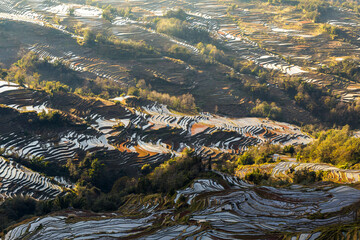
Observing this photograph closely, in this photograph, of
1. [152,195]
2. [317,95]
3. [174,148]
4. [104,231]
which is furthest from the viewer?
[317,95]

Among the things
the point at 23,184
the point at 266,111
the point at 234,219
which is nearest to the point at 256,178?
the point at 234,219

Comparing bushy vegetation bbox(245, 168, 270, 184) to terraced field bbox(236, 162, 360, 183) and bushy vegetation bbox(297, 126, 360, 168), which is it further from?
bushy vegetation bbox(297, 126, 360, 168)

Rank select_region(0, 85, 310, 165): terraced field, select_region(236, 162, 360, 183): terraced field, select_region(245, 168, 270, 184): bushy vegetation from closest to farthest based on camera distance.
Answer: select_region(236, 162, 360, 183): terraced field → select_region(245, 168, 270, 184): bushy vegetation → select_region(0, 85, 310, 165): terraced field

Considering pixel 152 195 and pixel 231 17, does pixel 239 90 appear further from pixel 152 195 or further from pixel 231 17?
pixel 231 17

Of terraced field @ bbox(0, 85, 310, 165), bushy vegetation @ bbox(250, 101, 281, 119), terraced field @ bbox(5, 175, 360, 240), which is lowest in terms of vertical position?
bushy vegetation @ bbox(250, 101, 281, 119)

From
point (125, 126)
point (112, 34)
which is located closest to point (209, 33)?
point (112, 34)

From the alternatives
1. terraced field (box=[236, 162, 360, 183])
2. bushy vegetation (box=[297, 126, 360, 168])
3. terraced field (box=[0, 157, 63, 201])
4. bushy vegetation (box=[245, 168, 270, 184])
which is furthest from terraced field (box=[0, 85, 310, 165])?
bushy vegetation (box=[245, 168, 270, 184])

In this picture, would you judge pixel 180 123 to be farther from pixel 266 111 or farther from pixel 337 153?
pixel 337 153
